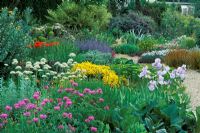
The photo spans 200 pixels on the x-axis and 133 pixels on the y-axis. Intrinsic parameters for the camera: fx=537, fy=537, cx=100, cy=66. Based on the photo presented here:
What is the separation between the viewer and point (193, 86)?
10.4 metres

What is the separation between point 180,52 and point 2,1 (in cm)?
969

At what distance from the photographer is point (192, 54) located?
1320cm

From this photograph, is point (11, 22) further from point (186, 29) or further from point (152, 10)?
point (152, 10)

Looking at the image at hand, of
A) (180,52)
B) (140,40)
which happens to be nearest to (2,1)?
(140,40)

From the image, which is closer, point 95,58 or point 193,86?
point 193,86

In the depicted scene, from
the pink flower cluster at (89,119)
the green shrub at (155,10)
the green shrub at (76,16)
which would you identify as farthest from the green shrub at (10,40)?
the green shrub at (155,10)

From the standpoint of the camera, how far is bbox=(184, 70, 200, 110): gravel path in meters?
8.74

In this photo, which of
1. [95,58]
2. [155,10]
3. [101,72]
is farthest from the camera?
[155,10]

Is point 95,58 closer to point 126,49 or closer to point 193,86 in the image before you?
point 193,86

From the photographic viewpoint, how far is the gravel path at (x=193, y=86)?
8743 mm

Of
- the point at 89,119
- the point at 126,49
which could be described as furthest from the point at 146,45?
the point at 89,119

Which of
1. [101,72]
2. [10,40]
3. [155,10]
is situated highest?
[10,40]

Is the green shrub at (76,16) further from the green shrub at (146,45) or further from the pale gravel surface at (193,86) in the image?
the pale gravel surface at (193,86)

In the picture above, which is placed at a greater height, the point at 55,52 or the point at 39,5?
the point at 39,5
